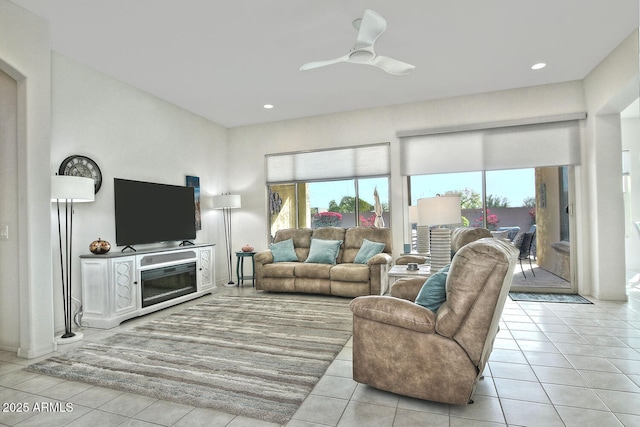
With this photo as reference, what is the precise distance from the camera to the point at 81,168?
379 cm

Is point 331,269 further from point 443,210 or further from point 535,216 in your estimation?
point 535,216

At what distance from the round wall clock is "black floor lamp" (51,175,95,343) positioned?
1.10ft

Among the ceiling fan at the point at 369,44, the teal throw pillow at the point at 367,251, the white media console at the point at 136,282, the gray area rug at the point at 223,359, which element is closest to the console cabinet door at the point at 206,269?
the white media console at the point at 136,282

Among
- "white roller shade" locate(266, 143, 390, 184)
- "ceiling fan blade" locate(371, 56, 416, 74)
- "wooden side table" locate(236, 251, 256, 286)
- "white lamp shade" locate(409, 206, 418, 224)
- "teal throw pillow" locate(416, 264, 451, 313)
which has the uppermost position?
"ceiling fan blade" locate(371, 56, 416, 74)

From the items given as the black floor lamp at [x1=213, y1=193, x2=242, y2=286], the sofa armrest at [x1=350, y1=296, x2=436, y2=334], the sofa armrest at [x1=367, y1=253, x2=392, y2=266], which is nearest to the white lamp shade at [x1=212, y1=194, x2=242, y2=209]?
the black floor lamp at [x1=213, y1=193, x2=242, y2=286]

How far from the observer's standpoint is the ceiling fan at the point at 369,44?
2.48 metres

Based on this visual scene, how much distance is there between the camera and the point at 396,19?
311 centimetres

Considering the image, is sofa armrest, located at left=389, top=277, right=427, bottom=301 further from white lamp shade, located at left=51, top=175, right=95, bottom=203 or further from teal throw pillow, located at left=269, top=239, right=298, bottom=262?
white lamp shade, located at left=51, top=175, right=95, bottom=203

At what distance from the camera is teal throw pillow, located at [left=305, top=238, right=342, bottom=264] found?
17.1 feet

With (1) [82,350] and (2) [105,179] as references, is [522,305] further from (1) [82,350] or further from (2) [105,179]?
(2) [105,179]

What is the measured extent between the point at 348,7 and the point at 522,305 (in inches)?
156

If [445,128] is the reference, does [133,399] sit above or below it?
below

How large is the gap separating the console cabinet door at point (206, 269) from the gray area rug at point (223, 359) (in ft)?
3.18

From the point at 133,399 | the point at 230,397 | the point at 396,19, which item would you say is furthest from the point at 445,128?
the point at 133,399
